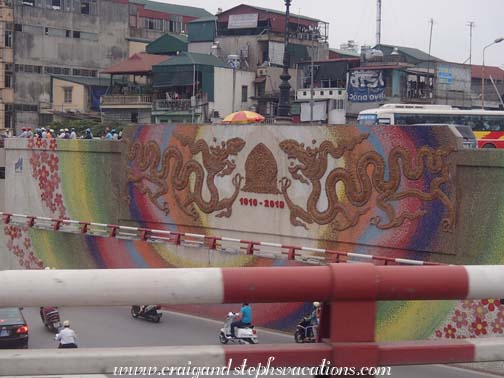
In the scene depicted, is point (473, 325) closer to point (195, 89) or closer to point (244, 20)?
point (195, 89)

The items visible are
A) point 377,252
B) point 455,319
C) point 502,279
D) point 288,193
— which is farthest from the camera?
point 288,193

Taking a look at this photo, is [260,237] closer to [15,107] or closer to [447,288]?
[447,288]

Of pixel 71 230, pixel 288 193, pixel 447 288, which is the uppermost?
pixel 447 288

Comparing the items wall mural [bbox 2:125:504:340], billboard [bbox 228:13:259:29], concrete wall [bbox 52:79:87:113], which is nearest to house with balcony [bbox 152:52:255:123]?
billboard [bbox 228:13:259:29]

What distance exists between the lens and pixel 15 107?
41.0 metres

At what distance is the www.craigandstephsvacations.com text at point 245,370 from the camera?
214cm

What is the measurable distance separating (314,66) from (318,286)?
34.7m

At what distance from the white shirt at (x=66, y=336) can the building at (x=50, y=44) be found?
3897 centimetres

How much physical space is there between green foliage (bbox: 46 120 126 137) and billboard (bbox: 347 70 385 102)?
9.98 metres

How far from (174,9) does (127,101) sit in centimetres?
1785

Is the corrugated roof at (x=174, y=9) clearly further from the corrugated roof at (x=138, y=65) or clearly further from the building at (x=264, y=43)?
the corrugated roof at (x=138, y=65)

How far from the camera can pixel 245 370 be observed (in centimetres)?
220

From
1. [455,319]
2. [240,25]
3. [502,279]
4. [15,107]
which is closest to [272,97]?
[240,25]

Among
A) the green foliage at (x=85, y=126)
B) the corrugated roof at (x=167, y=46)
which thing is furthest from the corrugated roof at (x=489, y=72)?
the green foliage at (x=85, y=126)
